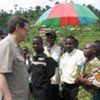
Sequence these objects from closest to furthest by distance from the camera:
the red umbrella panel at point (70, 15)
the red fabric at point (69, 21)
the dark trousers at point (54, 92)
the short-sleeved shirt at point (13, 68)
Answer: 1. the short-sleeved shirt at point (13, 68)
2. the dark trousers at point (54, 92)
3. the red umbrella panel at point (70, 15)
4. the red fabric at point (69, 21)

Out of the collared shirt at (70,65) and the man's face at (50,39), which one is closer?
the collared shirt at (70,65)

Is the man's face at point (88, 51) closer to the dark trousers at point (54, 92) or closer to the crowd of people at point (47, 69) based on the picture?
the crowd of people at point (47, 69)

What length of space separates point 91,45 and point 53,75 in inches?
46.7

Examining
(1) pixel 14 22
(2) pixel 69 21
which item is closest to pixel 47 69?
(2) pixel 69 21

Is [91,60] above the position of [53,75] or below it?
above

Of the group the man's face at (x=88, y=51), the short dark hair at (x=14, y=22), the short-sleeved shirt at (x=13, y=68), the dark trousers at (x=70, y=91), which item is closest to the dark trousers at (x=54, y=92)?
the dark trousers at (x=70, y=91)

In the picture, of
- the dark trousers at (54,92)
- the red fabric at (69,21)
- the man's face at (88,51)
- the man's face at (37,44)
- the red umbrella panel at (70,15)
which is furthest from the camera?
the red fabric at (69,21)

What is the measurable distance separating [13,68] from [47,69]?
2.11 metres

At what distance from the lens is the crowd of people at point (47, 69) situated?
4.41m

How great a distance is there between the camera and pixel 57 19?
8180 millimetres

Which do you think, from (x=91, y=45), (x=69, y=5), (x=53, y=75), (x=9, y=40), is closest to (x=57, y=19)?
(x=69, y=5)

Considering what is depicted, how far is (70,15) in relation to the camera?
7.75m

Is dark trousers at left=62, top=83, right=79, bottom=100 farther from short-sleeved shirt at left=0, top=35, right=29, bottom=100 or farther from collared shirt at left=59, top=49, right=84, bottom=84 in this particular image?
short-sleeved shirt at left=0, top=35, right=29, bottom=100

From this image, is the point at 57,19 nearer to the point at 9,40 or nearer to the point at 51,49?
the point at 51,49
